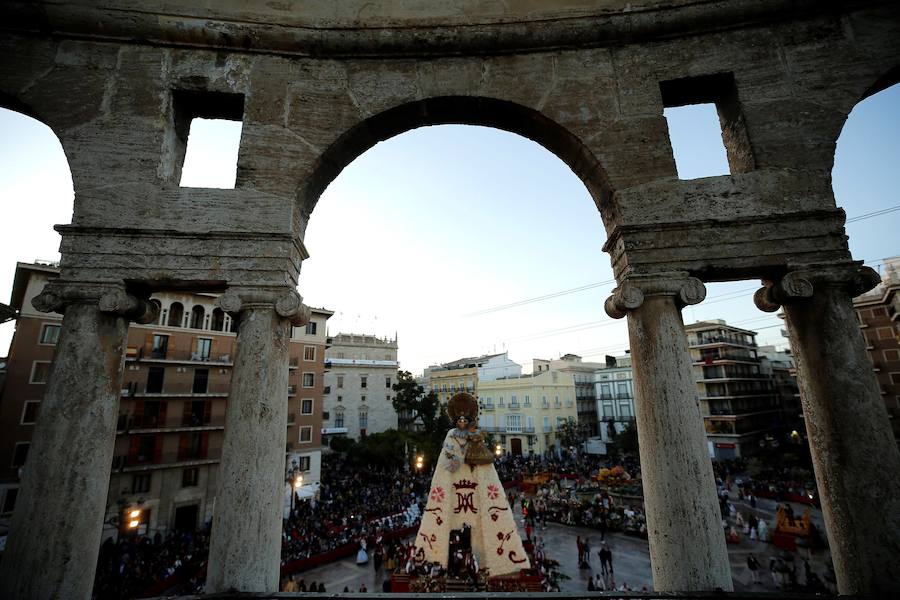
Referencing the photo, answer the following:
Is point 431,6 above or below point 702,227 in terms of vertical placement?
above

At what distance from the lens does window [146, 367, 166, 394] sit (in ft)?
81.1

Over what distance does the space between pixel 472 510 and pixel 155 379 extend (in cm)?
2314

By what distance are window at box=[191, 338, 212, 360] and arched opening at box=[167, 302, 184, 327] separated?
62.8 inches

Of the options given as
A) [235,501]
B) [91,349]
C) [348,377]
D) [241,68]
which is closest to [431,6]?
[241,68]

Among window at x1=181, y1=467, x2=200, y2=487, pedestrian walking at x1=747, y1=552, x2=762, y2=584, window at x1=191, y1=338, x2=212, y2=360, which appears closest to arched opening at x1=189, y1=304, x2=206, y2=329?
window at x1=191, y1=338, x2=212, y2=360

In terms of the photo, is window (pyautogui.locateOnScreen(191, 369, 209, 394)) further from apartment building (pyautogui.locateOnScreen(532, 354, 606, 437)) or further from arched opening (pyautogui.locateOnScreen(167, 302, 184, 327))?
apartment building (pyautogui.locateOnScreen(532, 354, 606, 437))

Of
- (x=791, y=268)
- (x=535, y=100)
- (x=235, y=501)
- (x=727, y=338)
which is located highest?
(x=727, y=338)

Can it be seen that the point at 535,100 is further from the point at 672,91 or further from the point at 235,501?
the point at 235,501

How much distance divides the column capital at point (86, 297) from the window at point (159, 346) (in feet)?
82.8

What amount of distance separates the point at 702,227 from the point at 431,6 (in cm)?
421

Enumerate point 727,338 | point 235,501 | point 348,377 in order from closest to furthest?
point 235,501 < point 727,338 < point 348,377

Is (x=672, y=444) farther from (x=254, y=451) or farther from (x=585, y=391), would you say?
(x=585, y=391)

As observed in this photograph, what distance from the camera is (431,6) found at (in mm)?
5352

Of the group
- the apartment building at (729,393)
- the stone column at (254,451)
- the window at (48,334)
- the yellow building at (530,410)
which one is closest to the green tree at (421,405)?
the yellow building at (530,410)
